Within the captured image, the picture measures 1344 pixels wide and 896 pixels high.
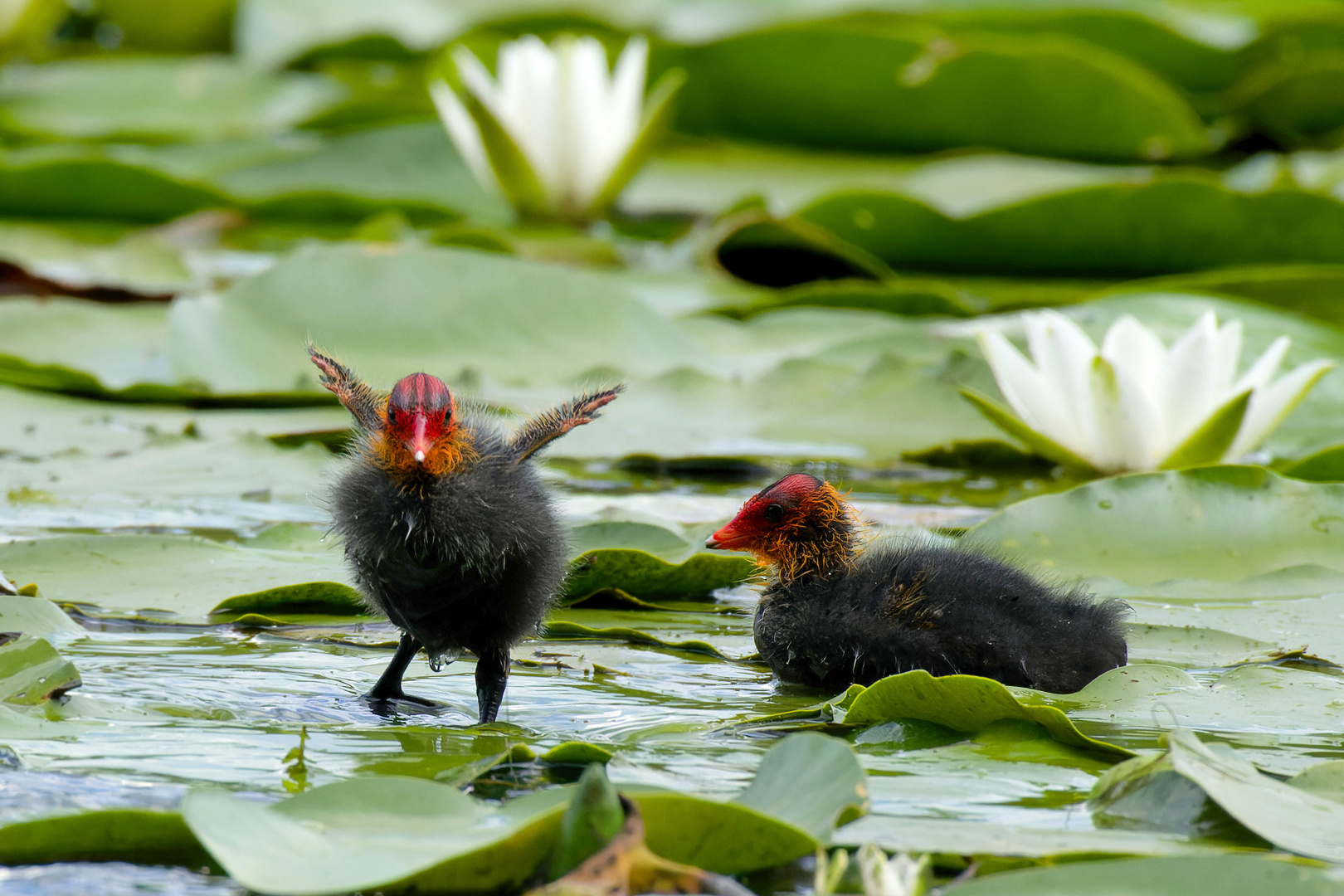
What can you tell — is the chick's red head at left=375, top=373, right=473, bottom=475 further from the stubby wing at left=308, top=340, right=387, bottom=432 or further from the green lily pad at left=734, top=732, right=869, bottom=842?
the green lily pad at left=734, top=732, right=869, bottom=842

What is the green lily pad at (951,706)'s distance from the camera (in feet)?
6.66

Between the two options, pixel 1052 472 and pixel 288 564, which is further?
pixel 1052 472

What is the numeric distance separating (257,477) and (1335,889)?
253 cm

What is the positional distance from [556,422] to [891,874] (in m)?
1.19

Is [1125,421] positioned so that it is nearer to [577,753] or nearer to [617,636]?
[617,636]

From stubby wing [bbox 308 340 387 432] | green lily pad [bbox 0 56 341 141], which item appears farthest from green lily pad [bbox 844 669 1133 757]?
green lily pad [bbox 0 56 341 141]

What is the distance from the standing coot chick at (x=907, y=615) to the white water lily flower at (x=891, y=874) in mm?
957

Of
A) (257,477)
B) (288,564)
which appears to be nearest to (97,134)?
(257,477)

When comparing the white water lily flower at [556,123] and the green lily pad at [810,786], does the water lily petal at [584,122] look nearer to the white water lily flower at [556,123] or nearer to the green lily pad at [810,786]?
the white water lily flower at [556,123]

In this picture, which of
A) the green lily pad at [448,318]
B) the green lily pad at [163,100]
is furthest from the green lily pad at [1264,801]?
the green lily pad at [163,100]

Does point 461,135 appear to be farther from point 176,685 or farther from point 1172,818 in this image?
point 1172,818

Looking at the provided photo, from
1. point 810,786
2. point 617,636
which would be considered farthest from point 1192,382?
point 810,786

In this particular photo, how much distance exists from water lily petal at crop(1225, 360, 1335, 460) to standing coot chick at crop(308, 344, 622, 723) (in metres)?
1.91

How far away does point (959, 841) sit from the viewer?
1630 mm
